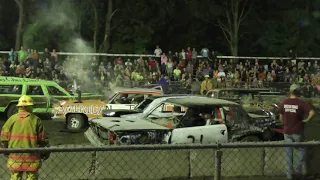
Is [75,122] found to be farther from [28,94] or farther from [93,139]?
[93,139]

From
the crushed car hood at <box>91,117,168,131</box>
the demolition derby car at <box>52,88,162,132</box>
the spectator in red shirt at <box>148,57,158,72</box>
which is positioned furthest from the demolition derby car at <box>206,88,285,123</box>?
the spectator in red shirt at <box>148,57,158,72</box>

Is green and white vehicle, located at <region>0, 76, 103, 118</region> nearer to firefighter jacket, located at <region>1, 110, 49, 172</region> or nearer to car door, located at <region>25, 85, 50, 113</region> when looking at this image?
car door, located at <region>25, 85, 50, 113</region>

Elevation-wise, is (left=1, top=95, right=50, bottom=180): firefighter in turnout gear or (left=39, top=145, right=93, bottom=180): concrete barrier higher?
(left=1, top=95, right=50, bottom=180): firefighter in turnout gear

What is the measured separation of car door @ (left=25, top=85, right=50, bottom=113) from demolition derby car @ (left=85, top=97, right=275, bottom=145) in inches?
278

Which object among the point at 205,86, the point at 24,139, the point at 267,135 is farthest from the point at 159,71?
the point at 24,139

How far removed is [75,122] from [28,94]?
3.28 m

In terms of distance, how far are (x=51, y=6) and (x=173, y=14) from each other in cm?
920

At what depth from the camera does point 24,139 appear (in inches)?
210

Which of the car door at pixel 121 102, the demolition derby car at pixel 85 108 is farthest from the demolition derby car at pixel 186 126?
the demolition derby car at pixel 85 108

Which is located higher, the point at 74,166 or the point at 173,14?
the point at 173,14

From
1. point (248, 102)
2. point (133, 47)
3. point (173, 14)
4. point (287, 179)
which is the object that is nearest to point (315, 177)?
point (287, 179)

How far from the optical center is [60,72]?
23.5m

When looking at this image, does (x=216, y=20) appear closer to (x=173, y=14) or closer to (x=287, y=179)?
(x=173, y=14)

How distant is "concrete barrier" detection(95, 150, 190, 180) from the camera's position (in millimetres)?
7234
